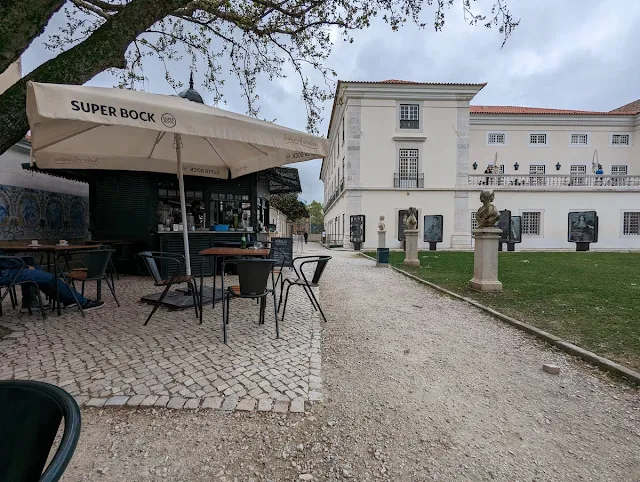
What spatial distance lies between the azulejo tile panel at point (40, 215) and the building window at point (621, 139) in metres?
36.2

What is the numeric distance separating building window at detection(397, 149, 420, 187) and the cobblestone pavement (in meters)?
18.7

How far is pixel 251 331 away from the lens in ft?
11.6

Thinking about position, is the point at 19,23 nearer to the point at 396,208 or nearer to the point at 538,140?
the point at 396,208

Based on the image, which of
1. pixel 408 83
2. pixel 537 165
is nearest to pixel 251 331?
pixel 408 83

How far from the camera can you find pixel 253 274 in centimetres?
315

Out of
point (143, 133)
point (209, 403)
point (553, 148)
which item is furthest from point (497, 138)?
point (209, 403)

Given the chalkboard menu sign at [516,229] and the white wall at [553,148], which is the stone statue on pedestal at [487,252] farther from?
the white wall at [553,148]

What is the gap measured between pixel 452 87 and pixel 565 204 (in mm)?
11025

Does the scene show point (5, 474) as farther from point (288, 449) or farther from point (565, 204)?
point (565, 204)

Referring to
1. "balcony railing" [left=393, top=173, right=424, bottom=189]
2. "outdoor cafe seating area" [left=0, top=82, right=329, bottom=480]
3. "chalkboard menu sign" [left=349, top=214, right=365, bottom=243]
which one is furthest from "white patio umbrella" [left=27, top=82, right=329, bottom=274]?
"balcony railing" [left=393, top=173, right=424, bottom=189]

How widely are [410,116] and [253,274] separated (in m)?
21.1

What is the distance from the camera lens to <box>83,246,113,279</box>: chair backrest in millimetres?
3979

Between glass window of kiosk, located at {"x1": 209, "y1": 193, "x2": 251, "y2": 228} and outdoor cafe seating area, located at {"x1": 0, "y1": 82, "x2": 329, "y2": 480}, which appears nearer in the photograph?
outdoor cafe seating area, located at {"x1": 0, "y1": 82, "x2": 329, "y2": 480}

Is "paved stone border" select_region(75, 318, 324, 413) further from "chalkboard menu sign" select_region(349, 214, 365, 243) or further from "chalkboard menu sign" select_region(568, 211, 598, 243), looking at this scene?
"chalkboard menu sign" select_region(568, 211, 598, 243)
